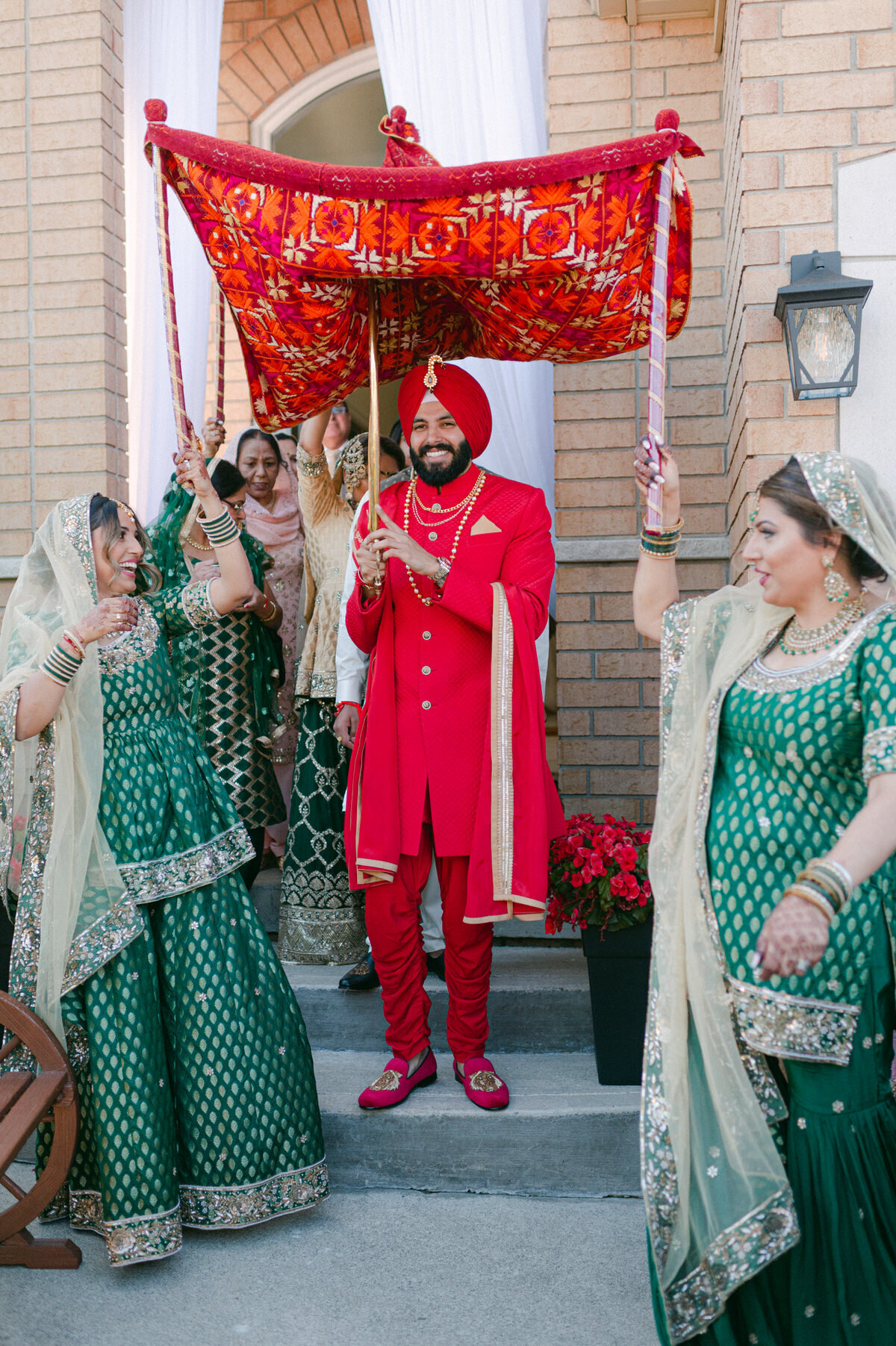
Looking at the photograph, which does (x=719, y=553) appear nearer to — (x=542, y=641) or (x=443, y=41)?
(x=542, y=641)

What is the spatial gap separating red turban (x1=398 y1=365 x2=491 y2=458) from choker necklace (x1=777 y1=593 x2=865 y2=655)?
1384 mm

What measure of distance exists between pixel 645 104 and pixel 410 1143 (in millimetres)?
3492

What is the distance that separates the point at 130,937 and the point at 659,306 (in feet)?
6.24

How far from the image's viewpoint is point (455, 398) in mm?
3121

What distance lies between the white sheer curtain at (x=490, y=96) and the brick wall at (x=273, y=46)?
1674 mm

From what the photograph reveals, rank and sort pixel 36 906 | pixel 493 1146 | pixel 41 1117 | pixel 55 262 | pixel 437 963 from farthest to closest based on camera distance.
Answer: pixel 55 262
pixel 437 963
pixel 493 1146
pixel 36 906
pixel 41 1117

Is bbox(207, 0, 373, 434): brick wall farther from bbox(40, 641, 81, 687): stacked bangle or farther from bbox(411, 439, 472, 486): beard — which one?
bbox(40, 641, 81, 687): stacked bangle

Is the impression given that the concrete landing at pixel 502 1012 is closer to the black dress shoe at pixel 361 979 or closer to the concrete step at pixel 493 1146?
the black dress shoe at pixel 361 979

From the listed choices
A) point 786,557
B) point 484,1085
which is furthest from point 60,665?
point 786,557

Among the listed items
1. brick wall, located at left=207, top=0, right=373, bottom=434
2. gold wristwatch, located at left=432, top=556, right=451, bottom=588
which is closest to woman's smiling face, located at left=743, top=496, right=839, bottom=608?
gold wristwatch, located at left=432, top=556, right=451, bottom=588

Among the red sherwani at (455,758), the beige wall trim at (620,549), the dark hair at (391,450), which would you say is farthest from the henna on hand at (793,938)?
the dark hair at (391,450)

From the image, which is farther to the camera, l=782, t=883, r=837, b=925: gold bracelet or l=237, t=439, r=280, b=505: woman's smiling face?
l=237, t=439, r=280, b=505: woman's smiling face

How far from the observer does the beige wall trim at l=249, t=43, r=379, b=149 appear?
227 inches

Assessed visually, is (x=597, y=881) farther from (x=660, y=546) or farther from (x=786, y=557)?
(x=786, y=557)
